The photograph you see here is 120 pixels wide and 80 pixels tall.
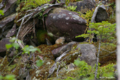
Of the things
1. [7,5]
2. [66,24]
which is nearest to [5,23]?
[7,5]

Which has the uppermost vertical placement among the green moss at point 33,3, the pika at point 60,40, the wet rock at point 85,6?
the green moss at point 33,3

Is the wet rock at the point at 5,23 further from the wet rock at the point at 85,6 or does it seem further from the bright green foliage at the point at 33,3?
the wet rock at the point at 85,6

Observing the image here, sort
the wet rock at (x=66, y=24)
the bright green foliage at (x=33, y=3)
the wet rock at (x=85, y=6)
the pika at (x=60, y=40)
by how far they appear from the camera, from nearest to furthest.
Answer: the wet rock at (x=66, y=24)
the pika at (x=60, y=40)
the bright green foliage at (x=33, y=3)
the wet rock at (x=85, y=6)

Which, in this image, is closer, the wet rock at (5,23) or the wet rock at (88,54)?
the wet rock at (88,54)

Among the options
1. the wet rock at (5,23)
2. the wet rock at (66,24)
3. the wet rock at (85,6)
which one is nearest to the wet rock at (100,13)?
the wet rock at (85,6)

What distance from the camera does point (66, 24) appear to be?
6.36 m

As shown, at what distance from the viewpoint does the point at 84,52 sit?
4.38 meters

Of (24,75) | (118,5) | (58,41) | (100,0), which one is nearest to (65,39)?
(58,41)

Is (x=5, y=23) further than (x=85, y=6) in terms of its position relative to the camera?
Yes

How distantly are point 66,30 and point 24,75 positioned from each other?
12.1ft

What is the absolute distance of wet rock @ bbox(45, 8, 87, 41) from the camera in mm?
6297

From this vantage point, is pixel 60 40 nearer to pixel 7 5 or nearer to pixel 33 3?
pixel 33 3

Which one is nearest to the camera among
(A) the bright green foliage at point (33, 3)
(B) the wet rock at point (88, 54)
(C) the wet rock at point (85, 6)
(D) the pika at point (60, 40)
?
(B) the wet rock at point (88, 54)

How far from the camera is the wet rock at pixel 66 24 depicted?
6.30 m
